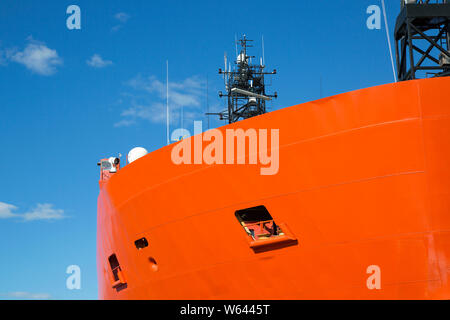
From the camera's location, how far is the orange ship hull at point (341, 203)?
8602mm

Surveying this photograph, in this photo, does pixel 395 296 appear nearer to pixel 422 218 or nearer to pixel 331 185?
pixel 422 218

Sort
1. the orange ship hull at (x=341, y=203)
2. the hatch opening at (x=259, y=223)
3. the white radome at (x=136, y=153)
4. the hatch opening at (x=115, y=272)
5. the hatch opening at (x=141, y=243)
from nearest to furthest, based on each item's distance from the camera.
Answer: the orange ship hull at (x=341, y=203)
the hatch opening at (x=259, y=223)
the hatch opening at (x=141, y=243)
the hatch opening at (x=115, y=272)
the white radome at (x=136, y=153)

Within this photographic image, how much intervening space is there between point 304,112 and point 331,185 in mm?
1419

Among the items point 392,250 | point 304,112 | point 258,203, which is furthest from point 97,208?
point 392,250

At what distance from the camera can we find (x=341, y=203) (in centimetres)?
891

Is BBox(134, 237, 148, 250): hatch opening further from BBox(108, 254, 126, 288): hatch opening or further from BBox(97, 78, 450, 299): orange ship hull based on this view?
BBox(97, 78, 450, 299): orange ship hull

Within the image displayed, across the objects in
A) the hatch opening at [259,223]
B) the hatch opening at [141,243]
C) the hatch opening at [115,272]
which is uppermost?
the hatch opening at [259,223]

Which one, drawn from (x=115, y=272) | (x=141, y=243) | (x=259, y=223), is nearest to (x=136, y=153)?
(x=141, y=243)

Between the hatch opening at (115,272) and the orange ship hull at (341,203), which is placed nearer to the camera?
the orange ship hull at (341,203)

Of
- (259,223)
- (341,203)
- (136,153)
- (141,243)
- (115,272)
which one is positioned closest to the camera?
(341,203)

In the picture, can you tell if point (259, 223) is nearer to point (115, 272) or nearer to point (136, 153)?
point (136, 153)

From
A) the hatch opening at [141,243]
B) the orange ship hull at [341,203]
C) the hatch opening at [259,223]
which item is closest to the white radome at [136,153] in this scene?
the hatch opening at [141,243]

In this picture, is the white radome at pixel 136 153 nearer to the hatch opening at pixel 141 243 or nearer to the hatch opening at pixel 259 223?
the hatch opening at pixel 141 243

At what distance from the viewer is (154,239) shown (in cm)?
1153
